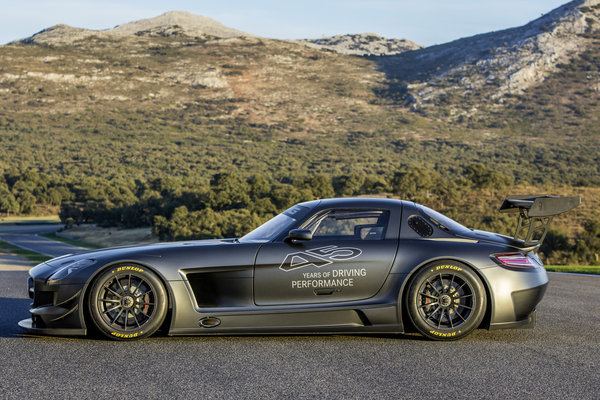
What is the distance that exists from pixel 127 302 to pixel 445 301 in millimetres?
2917

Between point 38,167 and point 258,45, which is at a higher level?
point 258,45

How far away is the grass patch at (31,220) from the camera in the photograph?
74375 millimetres

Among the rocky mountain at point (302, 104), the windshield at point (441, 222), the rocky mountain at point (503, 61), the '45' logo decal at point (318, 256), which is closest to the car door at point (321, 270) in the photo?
the '45' logo decal at point (318, 256)

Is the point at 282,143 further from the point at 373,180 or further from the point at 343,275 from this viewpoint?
the point at 343,275

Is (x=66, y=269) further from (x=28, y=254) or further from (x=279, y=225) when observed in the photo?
(x=28, y=254)

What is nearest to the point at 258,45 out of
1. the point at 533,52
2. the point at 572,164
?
the point at 533,52

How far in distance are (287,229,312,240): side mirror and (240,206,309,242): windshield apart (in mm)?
269

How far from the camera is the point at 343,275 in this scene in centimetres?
636

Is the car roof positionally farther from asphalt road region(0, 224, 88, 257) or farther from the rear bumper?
asphalt road region(0, 224, 88, 257)

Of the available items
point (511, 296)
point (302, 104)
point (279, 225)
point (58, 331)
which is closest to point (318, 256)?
point (279, 225)

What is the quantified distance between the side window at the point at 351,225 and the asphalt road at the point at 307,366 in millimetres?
979

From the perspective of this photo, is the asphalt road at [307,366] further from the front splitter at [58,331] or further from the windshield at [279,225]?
the windshield at [279,225]

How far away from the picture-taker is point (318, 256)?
21.0 feet

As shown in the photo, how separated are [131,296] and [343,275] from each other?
194cm
